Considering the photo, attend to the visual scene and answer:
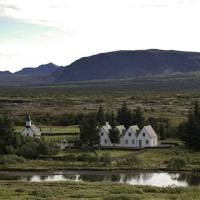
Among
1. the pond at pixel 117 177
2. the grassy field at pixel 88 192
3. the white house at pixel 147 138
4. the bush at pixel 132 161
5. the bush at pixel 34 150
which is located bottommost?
the pond at pixel 117 177

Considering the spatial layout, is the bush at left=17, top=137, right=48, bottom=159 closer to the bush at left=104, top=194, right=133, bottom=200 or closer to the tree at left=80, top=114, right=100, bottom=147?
the tree at left=80, top=114, right=100, bottom=147

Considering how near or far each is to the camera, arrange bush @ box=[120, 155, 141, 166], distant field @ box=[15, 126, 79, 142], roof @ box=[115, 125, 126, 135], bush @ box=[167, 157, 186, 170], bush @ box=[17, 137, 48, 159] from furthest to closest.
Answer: distant field @ box=[15, 126, 79, 142], roof @ box=[115, 125, 126, 135], bush @ box=[17, 137, 48, 159], bush @ box=[120, 155, 141, 166], bush @ box=[167, 157, 186, 170]

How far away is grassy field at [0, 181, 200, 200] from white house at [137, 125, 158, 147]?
3273cm

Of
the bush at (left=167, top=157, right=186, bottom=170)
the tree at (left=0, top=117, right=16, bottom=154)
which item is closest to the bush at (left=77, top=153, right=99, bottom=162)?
the bush at (left=167, top=157, right=186, bottom=170)

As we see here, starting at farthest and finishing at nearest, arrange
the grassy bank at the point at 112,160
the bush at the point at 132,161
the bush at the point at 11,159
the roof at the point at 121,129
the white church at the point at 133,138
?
the roof at the point at 121,129 < the white church at the point at 133,138 < the bush at the point at 11,159 < the bush at the point at 132,161 < the grassy bank at the point at 112,160

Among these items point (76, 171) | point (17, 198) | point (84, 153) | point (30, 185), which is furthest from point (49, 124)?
point (17, 198)

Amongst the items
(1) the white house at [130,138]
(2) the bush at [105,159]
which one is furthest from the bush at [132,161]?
(1) the white house at [130,138]

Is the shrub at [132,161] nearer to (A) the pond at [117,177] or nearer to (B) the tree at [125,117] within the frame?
(A) the pond at [117,177]

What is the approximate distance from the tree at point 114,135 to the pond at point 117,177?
70.2 feet

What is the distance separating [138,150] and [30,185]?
32.5 m

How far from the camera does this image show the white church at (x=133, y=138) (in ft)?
306

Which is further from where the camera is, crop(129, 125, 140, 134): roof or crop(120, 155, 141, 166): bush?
crop(129, 125, 140, 134): roof

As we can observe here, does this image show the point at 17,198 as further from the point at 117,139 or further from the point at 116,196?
the point at 117,139

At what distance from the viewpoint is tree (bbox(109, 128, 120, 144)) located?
309 feet
